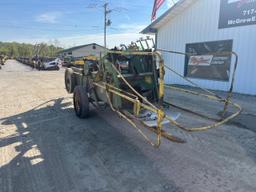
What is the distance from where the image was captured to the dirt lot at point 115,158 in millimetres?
3143

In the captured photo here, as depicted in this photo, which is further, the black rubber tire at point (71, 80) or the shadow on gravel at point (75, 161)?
the black rubber tire at point (71, 80)

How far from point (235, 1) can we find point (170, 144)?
837 centimetres

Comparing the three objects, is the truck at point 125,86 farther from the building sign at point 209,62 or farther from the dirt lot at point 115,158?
the building sign at point 209,62

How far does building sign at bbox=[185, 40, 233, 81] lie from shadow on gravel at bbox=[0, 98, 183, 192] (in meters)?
6.49

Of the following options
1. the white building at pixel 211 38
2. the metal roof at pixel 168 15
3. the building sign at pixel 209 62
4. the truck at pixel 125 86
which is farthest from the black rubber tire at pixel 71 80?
the metal roof at pixel 168 15

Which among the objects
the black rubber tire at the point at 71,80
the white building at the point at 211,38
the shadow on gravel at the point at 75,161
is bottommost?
the shadow on gravel at the point at 75,161

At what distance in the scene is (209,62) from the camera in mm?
11117

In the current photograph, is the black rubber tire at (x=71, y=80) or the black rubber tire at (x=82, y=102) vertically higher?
the black rubber tire at (x=71, y=80)

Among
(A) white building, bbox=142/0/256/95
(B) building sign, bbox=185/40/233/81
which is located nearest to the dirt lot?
(A) white building, bbox=142/0/256/95

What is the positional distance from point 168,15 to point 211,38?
2874 mm

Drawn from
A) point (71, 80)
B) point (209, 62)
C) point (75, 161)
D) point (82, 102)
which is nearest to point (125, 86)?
point (82, 102)

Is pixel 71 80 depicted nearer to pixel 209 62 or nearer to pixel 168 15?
pixel 209 62

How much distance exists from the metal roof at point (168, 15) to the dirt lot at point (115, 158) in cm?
755

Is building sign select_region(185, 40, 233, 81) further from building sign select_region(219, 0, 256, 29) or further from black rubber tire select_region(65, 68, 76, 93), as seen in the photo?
black rubber tire select_region(65, 68, 76, 93)
